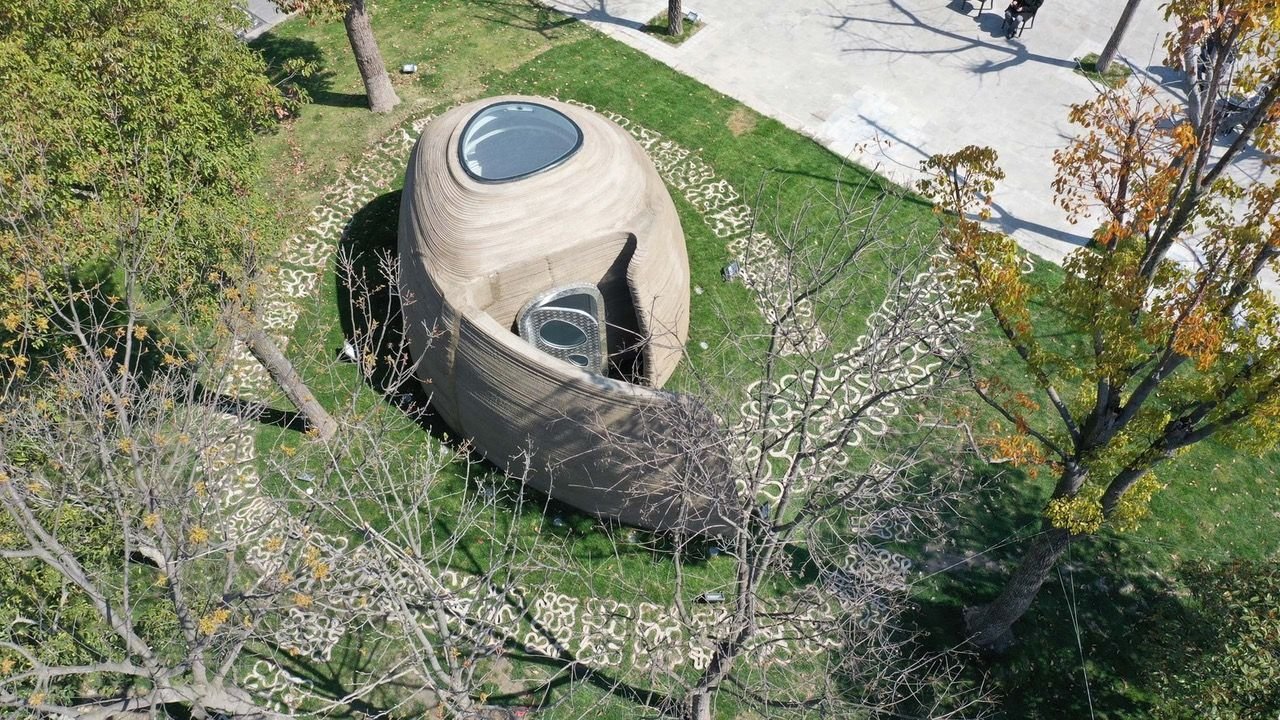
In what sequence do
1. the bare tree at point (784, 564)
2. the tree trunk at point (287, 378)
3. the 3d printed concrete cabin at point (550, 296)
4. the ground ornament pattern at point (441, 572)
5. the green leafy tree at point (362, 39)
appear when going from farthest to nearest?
the green leafy tree at point (362, 39)
the tree trunk at point (287, 378)
the 3d printed concrete cabin at point (550, 296)
the ground ornament pattern at point (441, 572)
the bare tree at point (784, 564)

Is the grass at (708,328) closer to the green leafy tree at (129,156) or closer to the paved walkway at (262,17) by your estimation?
the paved walkway at (262,17)

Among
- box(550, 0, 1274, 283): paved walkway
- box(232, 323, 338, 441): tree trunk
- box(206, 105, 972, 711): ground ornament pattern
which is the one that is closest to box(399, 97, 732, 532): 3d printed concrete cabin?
box(206, 105, 972, 711): ground ornament pattern

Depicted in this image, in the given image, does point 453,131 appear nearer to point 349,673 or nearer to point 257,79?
point 257,79

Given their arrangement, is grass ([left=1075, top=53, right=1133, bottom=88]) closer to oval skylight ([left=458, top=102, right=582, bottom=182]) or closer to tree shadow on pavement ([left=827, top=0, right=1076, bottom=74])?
tree shadow on pavement ([left=827, top=0, right=1076, bottom=74])

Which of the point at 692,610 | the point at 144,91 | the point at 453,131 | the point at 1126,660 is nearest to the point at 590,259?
the point at 453,131

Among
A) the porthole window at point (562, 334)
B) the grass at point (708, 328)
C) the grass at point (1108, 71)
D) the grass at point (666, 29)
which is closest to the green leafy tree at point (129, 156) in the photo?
the grass at point (708, 328)

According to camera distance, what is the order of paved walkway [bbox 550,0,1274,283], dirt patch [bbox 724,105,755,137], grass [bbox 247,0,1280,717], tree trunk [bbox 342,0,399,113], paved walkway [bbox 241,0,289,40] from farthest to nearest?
paved walkway [bbox 241,0,289,40] < dirt patch [bbox 724,105,755,137] < paved walkway [bbox 550,0,1274,283] < tree trunk [bbox 342,0,399,113] < grass [bbox 247,0,1280,717]
